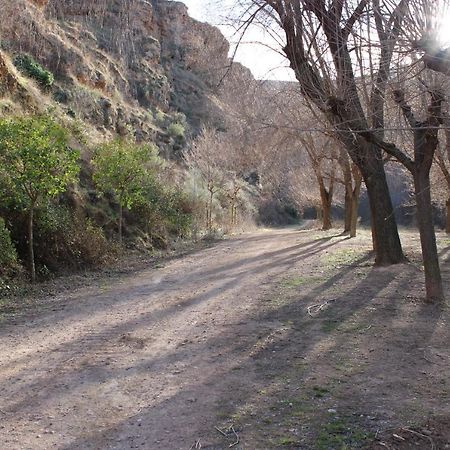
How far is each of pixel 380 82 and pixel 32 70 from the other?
17.5 metres

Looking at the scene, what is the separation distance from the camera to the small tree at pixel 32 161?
387 inches

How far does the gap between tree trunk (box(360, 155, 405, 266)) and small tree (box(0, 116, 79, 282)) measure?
6.10 m

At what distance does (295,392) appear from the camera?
16.1 feet

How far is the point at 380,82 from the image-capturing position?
7.33m

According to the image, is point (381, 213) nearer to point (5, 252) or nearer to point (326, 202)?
point (5, 252)

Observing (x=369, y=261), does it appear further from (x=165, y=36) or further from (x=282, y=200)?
(x=165, y=36)

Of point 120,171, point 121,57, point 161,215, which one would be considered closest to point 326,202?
point 161,215

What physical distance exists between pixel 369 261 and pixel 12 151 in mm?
7994

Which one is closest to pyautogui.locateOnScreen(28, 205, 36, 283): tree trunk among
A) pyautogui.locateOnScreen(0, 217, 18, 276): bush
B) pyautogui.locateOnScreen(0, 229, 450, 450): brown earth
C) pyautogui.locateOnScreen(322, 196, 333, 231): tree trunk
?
pyautogui.locateOnScreen(0, 217, 18, 276): bush

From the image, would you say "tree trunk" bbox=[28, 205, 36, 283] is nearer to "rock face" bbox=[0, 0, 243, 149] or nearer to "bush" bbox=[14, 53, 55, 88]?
"rock face" bbox=[0, 0, 243, 149]

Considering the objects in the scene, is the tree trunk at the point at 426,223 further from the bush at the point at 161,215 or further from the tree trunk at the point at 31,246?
the bush at the point at 161,215

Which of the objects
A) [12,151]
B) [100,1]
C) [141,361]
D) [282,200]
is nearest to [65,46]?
[100,1]

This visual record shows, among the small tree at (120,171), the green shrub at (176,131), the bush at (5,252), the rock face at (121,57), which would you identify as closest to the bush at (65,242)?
the bush at (5,252)

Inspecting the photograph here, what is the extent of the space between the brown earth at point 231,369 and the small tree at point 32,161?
6.65 ft
